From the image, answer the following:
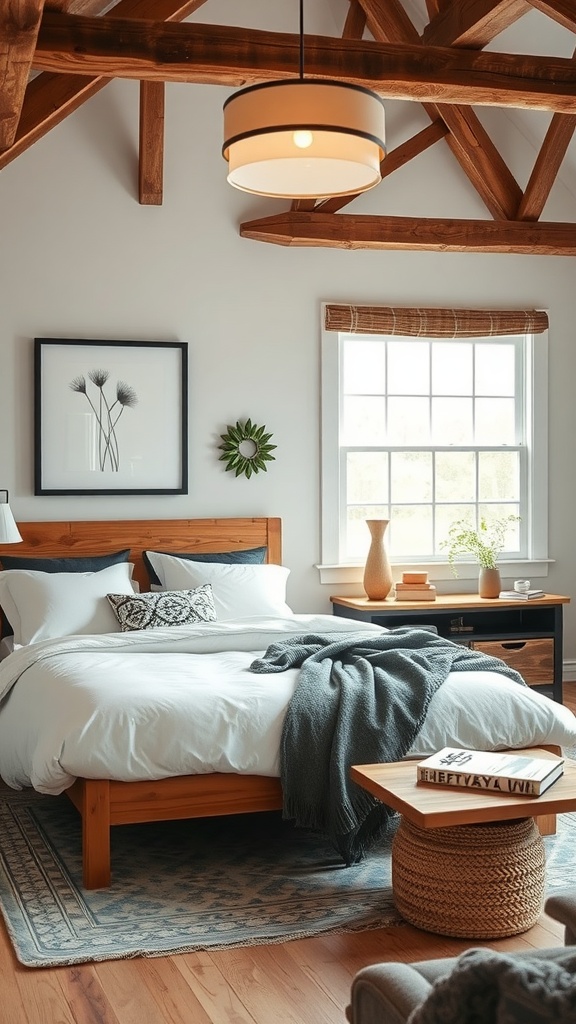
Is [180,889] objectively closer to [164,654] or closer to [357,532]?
[164,654]

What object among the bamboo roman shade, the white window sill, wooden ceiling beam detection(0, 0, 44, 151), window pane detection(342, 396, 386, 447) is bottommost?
the white window sill

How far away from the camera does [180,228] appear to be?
236 inches

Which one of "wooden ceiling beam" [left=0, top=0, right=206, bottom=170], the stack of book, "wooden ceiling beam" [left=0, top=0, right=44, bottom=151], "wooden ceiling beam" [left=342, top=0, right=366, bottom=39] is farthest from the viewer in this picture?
the stack of book

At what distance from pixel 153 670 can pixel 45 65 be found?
2.16 m

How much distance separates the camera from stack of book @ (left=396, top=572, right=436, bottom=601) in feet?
19.9

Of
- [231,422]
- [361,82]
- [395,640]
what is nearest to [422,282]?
[231,422]

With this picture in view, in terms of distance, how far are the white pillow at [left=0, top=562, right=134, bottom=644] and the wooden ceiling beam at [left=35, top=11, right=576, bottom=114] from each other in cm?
227

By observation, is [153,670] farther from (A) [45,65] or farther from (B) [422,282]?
(B) [422,282]

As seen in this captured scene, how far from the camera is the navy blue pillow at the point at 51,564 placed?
17.9 feet

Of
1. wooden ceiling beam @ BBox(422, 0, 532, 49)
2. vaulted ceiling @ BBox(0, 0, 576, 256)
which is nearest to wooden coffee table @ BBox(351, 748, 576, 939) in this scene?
vaulted ceiling @ BBox(0, 0, 576, 256)

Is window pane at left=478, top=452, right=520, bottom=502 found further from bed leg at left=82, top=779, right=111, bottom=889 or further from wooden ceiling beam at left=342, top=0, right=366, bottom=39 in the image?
bed leg at left=82, top=779, right=111, bottom=889

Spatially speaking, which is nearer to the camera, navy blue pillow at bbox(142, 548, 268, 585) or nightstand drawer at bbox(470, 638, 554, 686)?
navy blue pillow at bbox(142, 548, 268, 585)

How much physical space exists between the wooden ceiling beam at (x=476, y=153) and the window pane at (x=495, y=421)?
109 cm

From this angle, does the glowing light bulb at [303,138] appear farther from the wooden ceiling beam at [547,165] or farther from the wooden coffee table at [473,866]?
the wooden ceiling beam at [547,165]
